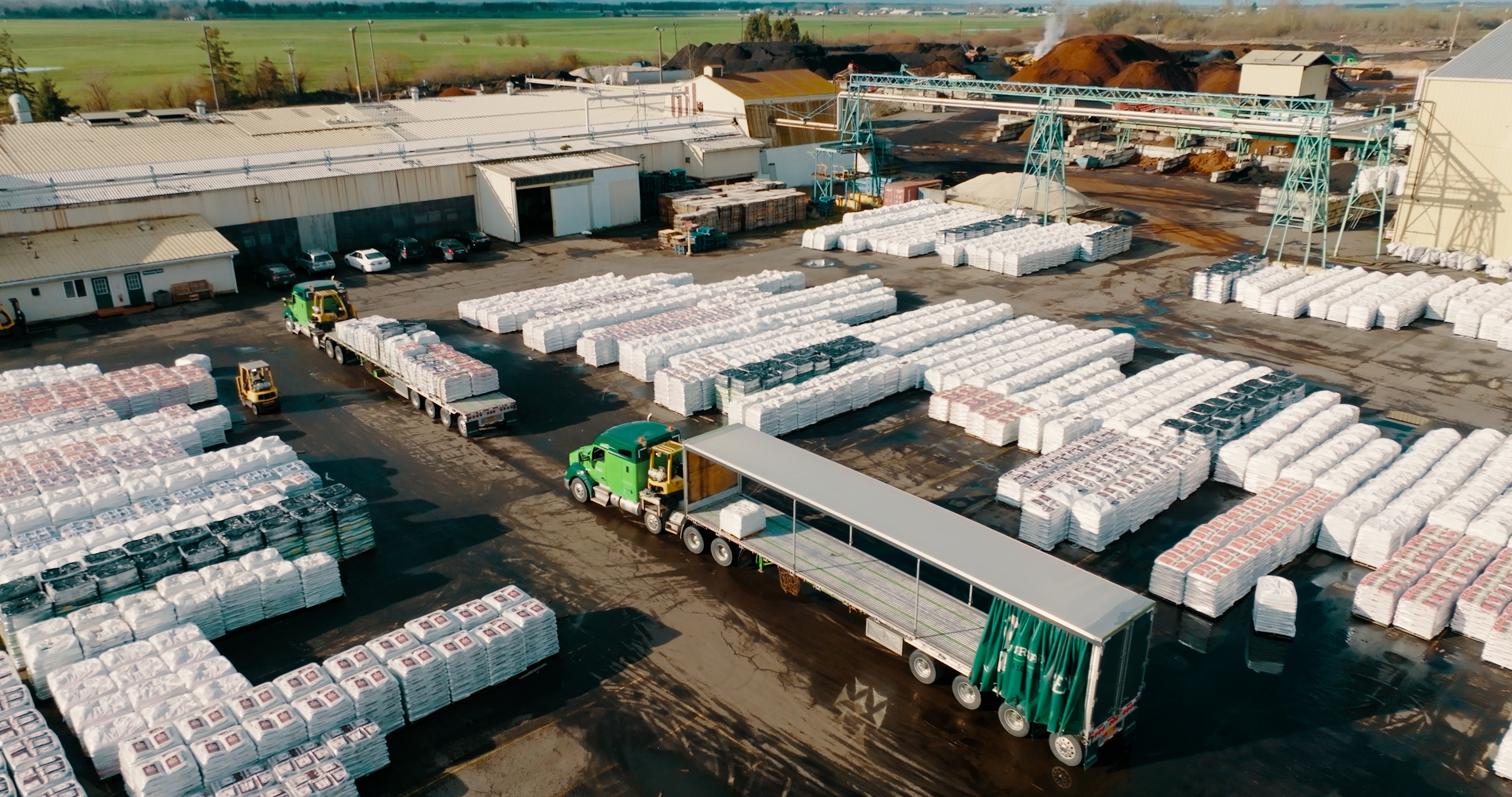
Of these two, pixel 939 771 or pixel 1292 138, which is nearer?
pixel 939 771

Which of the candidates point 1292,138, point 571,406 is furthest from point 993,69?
point 571,406

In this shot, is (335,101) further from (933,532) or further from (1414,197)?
(933,532)

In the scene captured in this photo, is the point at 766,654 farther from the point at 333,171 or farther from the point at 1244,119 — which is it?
the point at 1244,119

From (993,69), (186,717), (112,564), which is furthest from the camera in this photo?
(993,69)

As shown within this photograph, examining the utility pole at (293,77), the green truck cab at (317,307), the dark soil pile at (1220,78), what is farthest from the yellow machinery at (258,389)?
the dark soil pile at (1220,78)

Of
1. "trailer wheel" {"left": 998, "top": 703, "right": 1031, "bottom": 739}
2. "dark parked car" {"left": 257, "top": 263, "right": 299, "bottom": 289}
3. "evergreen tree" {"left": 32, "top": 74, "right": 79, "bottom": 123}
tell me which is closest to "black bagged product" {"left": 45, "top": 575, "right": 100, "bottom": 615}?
"trailer wheel" {"left": 998, "top": 703, "right": 1031, "bottom": 739}

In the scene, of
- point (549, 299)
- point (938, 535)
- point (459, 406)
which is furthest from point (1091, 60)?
point (938, 535)

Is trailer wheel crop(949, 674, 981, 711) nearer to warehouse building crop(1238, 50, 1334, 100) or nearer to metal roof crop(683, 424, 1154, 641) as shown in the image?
metal roof crop(683, 424, 1154, 641)

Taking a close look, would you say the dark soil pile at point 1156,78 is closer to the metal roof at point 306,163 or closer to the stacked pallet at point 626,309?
the metal roof at point 306,163
